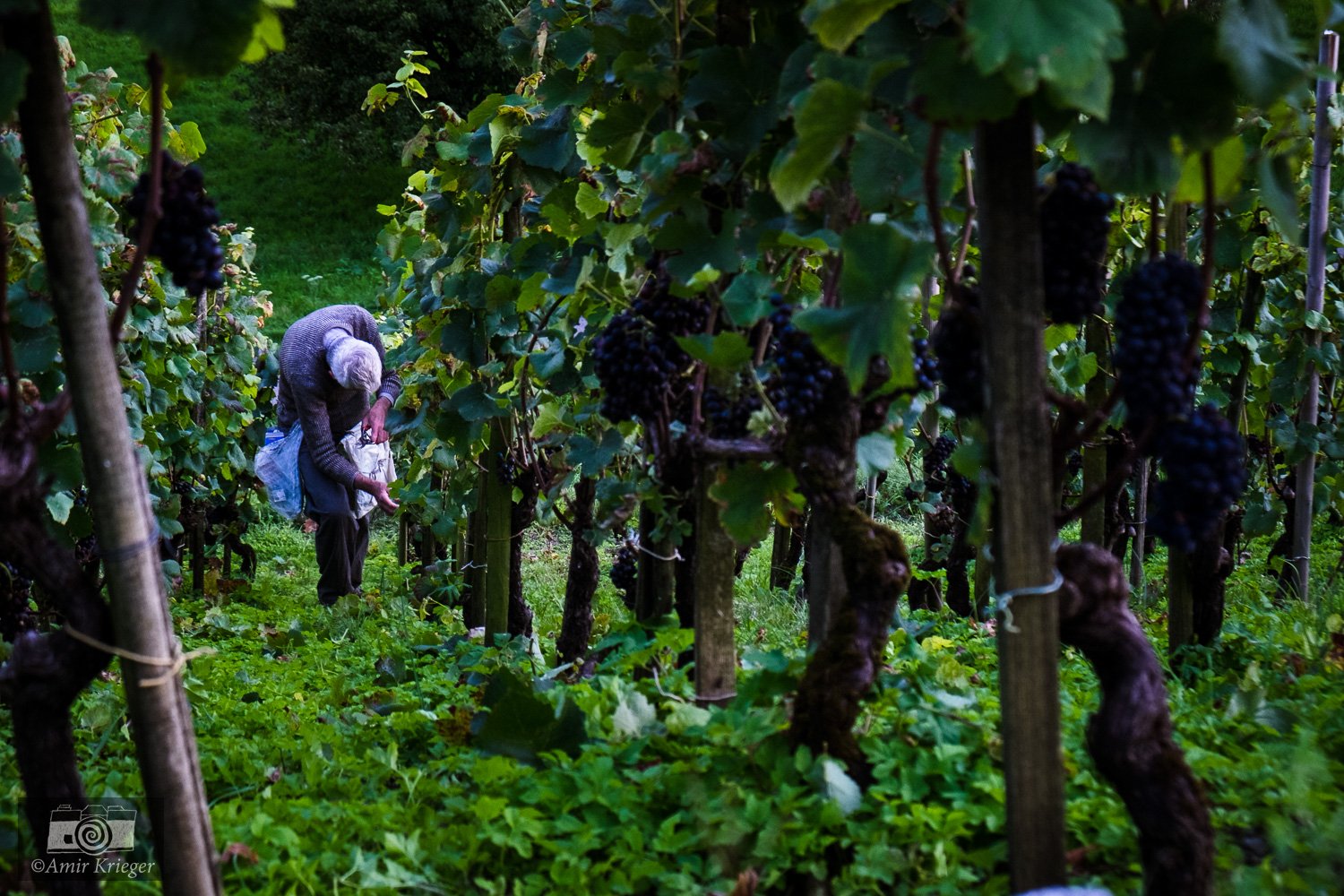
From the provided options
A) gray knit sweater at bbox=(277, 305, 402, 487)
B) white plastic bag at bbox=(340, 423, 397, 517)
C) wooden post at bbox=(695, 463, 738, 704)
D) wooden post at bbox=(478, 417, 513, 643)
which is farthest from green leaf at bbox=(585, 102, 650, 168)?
white plastic bag at bbox=(340, 423, 397, 517)

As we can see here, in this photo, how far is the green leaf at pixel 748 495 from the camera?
2312 mm

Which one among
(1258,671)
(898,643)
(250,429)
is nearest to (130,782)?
(898,643)

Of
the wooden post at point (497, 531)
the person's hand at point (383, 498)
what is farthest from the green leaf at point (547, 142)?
the person's hand at point (383, 498)

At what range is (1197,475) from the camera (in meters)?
1.45

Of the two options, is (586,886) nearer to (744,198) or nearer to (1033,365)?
(1033,365)

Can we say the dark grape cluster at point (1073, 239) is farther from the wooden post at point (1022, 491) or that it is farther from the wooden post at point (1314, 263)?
the wooden post at point (1314, 263)

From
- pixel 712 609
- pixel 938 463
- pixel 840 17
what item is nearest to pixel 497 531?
pixel 938 463

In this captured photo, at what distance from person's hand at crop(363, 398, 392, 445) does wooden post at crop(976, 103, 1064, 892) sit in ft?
16.4

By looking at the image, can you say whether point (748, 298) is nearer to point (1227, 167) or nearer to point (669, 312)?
point (669, 312)

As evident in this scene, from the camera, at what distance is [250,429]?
8.22 meters

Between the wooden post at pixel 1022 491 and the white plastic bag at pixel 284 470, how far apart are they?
5.31 m

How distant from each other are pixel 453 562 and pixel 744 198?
4.57m

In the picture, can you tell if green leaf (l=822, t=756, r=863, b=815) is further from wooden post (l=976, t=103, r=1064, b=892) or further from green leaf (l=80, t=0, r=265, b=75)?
green leaf (l=80, t=0, r=265, b=75)

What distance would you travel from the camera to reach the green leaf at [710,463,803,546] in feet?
7.59
